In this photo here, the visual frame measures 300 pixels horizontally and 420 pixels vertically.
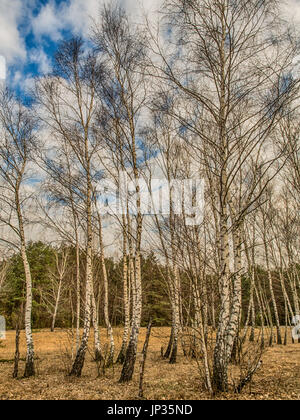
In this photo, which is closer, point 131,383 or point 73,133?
point 131,383

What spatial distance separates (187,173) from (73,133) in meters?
3.83

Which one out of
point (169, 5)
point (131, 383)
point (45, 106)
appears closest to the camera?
point (169, 5)

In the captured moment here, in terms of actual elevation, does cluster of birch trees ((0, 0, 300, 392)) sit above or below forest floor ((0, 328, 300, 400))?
above

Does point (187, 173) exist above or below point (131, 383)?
above

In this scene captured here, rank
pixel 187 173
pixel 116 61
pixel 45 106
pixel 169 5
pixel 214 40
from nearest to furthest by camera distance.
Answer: pixel 169 5 → pixel 214 40 → pixel 116 61 → pixel 45 106 → pixel 187 173

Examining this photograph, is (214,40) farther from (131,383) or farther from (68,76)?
(131,383)

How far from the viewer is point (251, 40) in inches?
179

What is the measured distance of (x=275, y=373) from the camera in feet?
20.3

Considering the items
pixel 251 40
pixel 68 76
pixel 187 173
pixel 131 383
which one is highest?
pixel 68 76

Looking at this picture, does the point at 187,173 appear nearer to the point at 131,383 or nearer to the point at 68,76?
the point at 68,76

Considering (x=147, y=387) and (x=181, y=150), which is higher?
(x=181, y=150)

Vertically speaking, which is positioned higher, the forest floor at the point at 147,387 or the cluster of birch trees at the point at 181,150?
the cluster of birch trees at the point at 181,150
